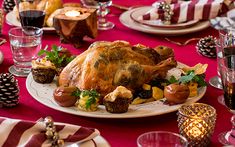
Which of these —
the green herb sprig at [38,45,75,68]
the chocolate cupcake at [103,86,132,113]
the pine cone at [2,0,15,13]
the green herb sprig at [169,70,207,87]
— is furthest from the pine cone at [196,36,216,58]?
the pine cone at [2,0,15,13]

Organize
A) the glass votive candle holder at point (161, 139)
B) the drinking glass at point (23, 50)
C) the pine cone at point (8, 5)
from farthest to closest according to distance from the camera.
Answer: the pine cone at point (8, 5) → the drinking glass at point (23, 50) → the glass votive candle holder at point (161, 139)

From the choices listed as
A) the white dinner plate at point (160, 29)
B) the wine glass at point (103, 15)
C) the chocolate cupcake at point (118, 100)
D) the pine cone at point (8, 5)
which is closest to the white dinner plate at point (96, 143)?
the chocolate cupcake at point (118, 100)

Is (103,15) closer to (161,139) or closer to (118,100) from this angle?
(118,100)

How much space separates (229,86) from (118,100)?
0.26 meters

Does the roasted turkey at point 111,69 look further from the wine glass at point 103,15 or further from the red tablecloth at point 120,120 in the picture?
the wine glass at point 103,15

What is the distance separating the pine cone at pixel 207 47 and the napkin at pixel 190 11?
0.25m

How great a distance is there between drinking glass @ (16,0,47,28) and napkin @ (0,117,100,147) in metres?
0.75

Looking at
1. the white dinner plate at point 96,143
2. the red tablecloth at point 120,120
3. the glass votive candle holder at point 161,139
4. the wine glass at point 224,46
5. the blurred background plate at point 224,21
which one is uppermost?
the wine glass at point 224,46

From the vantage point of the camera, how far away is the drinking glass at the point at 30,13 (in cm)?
198

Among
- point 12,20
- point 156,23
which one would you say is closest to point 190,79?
point 156,23

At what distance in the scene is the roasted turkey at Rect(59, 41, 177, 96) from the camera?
4.78 ft

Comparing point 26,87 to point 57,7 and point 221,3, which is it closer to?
point 57,7

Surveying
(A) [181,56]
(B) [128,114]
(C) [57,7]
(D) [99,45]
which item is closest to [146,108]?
(B) [128,114]

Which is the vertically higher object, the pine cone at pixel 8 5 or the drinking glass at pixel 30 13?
the drinking glass at pixel 30 13
